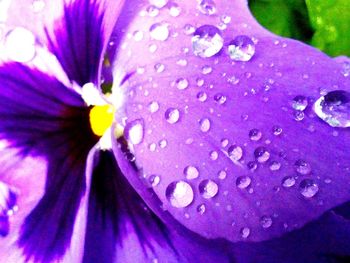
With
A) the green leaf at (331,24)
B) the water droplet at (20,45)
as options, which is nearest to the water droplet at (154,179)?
the water droplet at (20,45)

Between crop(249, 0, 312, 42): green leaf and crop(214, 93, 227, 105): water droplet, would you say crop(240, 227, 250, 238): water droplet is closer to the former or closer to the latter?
crop(214, 93, 227, 105): water droplet

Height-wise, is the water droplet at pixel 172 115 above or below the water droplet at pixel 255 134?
above

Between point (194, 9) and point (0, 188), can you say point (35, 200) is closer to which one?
point (0, 188)

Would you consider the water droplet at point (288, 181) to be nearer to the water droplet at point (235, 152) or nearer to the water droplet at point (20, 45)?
the water droplet at point (235, 152)

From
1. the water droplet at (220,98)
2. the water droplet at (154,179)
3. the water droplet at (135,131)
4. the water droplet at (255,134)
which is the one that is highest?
the water droplet at (135,131)

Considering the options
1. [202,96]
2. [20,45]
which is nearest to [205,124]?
[202,96]

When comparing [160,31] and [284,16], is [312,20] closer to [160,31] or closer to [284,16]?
[284,16]

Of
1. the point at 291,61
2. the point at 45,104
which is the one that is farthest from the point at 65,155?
the point at 291,61
